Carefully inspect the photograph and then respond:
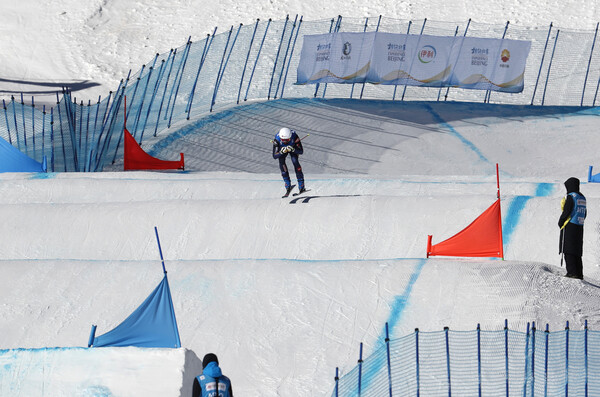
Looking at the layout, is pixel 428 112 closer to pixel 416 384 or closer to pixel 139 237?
pixel 139 237

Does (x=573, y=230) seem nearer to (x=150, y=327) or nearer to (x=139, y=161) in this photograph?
(x=150, y=327)

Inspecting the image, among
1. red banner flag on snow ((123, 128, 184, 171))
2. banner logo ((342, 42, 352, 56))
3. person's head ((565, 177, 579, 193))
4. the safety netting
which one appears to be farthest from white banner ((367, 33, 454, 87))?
person's head ((565, 177, 579, 193))

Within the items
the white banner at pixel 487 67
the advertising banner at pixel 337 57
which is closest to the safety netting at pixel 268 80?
the advertising banner at pixel 337 57

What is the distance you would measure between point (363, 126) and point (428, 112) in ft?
5.75

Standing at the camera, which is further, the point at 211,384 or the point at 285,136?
the point at 285,136

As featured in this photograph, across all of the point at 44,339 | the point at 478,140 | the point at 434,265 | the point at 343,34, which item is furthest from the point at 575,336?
the point at 343,34

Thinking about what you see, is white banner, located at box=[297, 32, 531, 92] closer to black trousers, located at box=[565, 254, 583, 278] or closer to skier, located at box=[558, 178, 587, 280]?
skier, located at box=[558, 178, 587, 280]

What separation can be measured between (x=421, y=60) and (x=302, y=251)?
10.2 metres

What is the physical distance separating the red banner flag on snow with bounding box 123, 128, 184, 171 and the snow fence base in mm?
10211

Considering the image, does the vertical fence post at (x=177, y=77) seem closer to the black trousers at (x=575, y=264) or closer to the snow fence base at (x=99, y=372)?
the black trousers at (x=575, y=264)

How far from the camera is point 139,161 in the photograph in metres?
18.4

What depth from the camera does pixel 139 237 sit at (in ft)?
44.9

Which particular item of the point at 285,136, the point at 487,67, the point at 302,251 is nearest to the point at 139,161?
the point at 285,136

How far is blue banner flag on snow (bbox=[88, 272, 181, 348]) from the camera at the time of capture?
9.05 m
